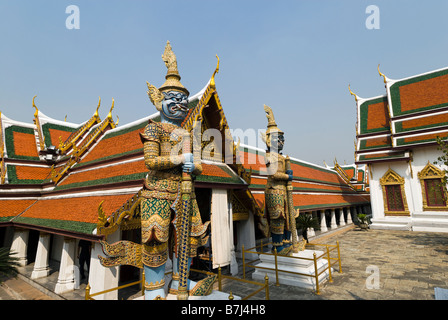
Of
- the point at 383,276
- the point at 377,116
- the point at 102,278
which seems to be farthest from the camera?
the point at 377,116

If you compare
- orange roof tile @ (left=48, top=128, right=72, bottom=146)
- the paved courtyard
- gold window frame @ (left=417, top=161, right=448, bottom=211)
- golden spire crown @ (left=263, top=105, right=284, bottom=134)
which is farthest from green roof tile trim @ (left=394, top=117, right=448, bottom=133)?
orange roof tile @ (left=48, top=128, right=72, bottom=146)

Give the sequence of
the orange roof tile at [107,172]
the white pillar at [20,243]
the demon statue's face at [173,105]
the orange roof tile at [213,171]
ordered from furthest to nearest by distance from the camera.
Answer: the white pillar at [20,243]
the orange roof tile at [213,171]
the orange roof tile at [107,172]
the demon statue's face at [173,105]

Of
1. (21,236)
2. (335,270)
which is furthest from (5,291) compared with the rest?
(335,270)

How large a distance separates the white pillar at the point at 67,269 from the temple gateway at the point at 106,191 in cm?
3

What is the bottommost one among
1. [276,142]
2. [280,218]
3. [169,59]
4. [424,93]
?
[280,218]

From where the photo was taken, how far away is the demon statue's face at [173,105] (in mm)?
4527

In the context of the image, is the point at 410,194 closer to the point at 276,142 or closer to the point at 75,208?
the point at 276,142

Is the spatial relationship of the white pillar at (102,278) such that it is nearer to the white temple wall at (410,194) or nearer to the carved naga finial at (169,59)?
the carved naga finial at (169,59)

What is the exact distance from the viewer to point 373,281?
23.9 feet

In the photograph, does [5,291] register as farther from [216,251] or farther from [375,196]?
[375,196]

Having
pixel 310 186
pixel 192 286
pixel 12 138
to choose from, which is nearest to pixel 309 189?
pixel 310 186

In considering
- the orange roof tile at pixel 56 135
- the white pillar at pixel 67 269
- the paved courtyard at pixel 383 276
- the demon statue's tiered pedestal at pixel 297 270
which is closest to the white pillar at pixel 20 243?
the white pillar at pixel 67 269

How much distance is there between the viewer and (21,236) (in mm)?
10445

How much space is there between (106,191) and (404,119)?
22.6 metres
